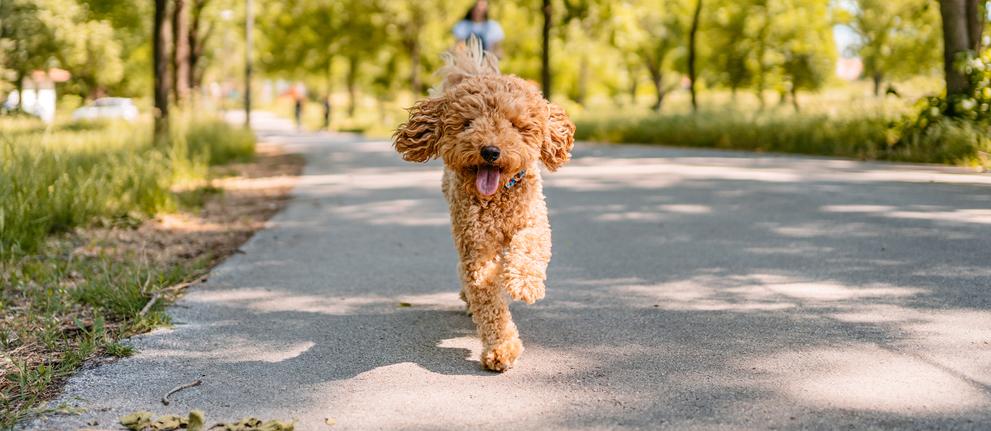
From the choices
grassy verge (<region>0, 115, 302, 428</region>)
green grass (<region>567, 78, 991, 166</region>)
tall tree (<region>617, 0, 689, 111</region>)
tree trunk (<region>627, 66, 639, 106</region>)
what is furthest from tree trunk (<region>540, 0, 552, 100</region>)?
tree trunk (<region>627, 66, 639, 106</region>)

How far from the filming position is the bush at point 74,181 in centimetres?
690

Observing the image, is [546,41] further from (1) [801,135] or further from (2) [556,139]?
(2) [556,139]

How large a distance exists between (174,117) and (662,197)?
11.0 m

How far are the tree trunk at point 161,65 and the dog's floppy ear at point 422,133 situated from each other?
38.6ft

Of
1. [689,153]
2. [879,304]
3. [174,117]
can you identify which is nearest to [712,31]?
[689,153]

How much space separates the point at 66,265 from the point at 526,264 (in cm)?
378

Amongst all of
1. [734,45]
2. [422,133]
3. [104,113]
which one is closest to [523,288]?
[422,133]

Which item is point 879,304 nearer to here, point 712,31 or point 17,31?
point 17,31

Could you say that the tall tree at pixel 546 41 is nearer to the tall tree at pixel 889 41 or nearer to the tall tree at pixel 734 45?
the tall tree at pixel 734 45

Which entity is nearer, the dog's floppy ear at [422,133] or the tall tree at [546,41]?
the dog's floppy ear at [422,133]

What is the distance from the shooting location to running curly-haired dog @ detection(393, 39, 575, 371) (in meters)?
4.18

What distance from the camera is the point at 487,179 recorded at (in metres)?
4.22

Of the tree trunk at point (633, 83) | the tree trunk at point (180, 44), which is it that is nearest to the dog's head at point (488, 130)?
the tree trunk at point (180, 44)

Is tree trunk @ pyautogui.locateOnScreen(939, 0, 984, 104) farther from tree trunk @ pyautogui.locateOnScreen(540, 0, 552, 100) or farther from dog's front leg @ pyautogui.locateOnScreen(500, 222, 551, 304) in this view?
dog's front leg @ pyautogui.locateOnScreen(500, 222, 551, 304)
